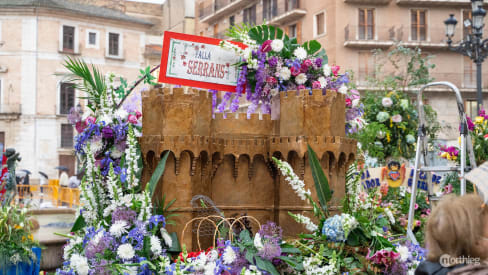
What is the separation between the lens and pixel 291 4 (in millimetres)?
33000

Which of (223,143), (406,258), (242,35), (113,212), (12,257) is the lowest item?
(12,257)

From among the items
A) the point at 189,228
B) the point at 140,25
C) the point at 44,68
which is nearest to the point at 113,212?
the point at 189,228

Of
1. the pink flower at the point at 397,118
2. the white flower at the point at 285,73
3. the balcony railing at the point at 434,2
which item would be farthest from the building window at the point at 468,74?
the white flower at the point at 285,73

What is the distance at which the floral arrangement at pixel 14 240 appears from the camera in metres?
6.51

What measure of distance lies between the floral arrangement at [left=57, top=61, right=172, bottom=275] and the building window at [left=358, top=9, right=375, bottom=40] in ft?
86.8

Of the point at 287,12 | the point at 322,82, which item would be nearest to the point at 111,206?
the point at 322,82

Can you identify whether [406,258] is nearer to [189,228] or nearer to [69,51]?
[189,228]

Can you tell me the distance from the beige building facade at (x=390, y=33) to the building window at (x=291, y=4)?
5.5 inches

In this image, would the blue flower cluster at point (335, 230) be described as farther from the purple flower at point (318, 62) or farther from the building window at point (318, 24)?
the building window at point (318, 24)

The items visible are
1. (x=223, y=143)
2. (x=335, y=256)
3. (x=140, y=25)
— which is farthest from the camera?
(x=140, y=25)

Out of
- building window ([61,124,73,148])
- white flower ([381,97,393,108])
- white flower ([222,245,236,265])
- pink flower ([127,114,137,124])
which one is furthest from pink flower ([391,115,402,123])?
building window ([61,124,73,148])

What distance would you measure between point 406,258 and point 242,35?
125 inches

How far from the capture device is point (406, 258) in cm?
466

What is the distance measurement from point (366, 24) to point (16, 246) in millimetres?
27175
